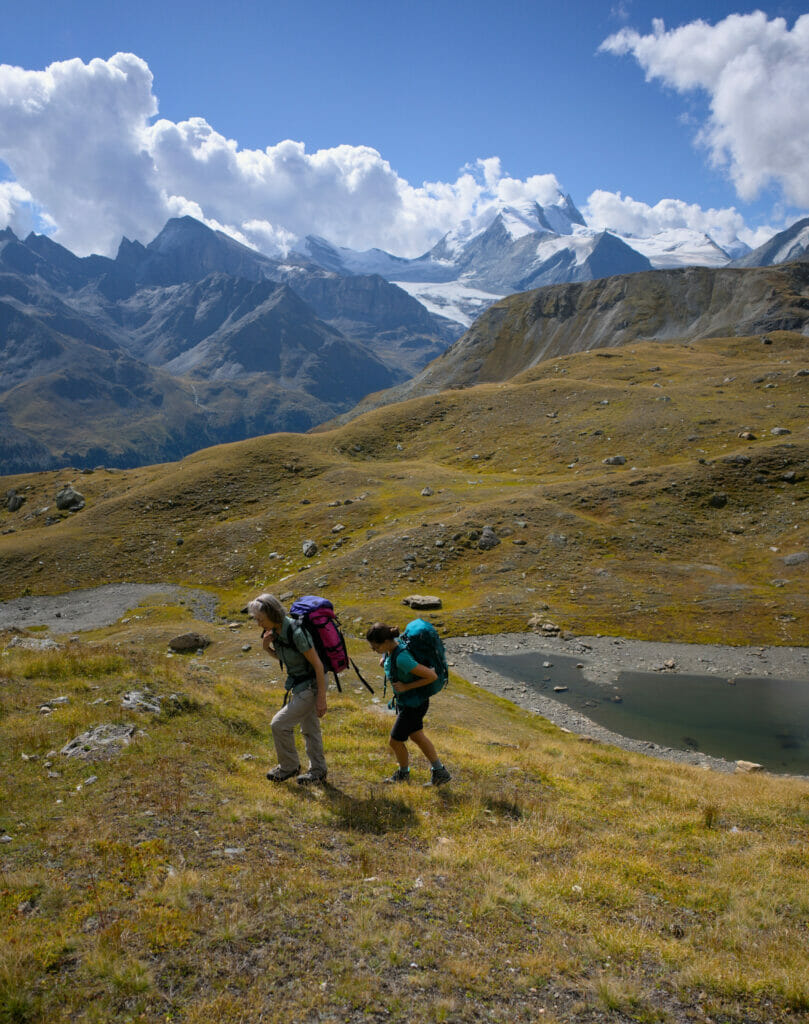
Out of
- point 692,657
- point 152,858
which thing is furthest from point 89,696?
point 692,657

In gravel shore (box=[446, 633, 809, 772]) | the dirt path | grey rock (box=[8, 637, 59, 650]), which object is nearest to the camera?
grey rock (box=[8, 637, 59, 650])

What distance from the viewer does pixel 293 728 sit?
498 inches

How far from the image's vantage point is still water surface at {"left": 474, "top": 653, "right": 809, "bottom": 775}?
26.5 meters

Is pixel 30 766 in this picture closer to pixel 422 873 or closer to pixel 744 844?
pixel 422 873

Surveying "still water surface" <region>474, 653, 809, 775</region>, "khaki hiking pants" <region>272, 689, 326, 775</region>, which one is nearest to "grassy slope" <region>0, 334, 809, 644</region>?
"still water surface" <region>474, 653, 809, 775</region>

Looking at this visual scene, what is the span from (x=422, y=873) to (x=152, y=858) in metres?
4.28

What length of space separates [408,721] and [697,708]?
23.8 m

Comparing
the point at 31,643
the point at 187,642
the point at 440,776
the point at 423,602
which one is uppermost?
the point at 31,643

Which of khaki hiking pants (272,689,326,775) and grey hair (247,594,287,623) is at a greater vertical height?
grey hair (247,594,287,623)

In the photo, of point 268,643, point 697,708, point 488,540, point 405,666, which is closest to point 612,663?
point 697,708

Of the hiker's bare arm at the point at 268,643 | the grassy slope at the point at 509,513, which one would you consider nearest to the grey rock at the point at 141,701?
the hiker's bare arm at the point at 268,643

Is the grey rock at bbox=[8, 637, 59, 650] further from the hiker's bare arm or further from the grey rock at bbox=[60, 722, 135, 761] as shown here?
the hiker's bare arm

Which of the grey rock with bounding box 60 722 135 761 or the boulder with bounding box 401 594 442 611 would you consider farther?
the boulder with bounding box 401 594 442 611

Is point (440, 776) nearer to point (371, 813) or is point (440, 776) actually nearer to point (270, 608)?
point (371, 813)
